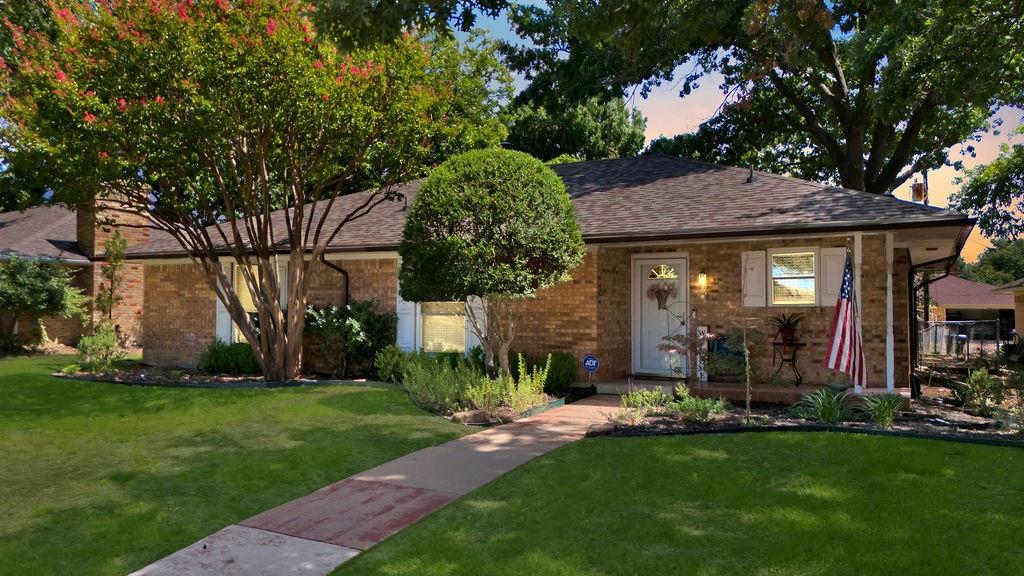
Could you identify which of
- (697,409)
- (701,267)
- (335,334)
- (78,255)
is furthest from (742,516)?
(78,255)

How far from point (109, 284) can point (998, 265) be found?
2996 inches

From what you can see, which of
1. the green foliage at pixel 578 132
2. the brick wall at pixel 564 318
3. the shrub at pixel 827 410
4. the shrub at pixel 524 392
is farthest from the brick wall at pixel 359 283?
the green foliage at pixel 578 132

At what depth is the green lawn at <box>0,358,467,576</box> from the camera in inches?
205

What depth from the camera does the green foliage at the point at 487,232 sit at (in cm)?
1009

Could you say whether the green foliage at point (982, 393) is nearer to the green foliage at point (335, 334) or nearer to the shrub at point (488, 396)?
the shrub at point (488, 396)

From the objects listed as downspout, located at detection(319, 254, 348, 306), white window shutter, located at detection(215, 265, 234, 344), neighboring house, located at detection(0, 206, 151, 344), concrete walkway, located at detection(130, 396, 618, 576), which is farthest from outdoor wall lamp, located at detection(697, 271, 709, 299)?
neighboring house, located at detection(0, 206, 151, 344)

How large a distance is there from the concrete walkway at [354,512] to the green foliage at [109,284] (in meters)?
15.9

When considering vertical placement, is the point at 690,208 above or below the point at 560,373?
above

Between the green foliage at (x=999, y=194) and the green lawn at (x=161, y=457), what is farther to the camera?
the green foliage at (x=999, y=194)

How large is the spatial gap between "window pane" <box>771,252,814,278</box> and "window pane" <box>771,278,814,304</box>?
9 centimetres

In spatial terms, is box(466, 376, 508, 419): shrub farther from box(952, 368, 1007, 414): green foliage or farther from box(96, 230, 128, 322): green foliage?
box(96, 230, 128, 322): green foliage

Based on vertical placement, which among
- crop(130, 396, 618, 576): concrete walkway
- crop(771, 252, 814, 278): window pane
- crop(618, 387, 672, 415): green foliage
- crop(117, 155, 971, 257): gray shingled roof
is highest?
A: crop(117, 155, 971, 257): gray shingled roof

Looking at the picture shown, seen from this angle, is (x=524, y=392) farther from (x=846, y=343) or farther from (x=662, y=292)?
(x=846, y=343)

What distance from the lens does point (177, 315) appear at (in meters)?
17.2
